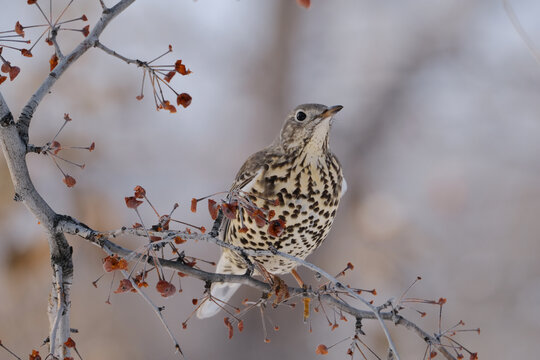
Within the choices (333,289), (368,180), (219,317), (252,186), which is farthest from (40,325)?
(368,180)

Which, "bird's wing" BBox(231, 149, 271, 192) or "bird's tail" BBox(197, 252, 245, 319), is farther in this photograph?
"bird's tail" BBox(197, 252, 245, 319)

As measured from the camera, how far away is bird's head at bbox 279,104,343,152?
8.64 ft

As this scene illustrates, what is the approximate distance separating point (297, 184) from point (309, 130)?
0.87 feet

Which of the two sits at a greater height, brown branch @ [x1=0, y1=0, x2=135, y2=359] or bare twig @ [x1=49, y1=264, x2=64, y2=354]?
brown branch @ [x1=0, y1=0, x2=135, y2=359]

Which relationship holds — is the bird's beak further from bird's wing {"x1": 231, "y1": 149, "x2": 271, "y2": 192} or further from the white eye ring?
bird's wing {"x1": 231, "y1": 149, "x2": 271, "y2": 192}

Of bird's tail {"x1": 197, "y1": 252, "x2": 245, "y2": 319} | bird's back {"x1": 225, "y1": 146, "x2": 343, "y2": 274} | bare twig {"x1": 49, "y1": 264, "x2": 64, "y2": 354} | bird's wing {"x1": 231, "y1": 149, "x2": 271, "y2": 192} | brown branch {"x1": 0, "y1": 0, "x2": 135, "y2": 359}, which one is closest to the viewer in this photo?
bare twig {"x1": 49, "y1": 264, "x2": 64, "y2": 354}

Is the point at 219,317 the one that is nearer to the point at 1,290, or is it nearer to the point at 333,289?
the point at 1,290

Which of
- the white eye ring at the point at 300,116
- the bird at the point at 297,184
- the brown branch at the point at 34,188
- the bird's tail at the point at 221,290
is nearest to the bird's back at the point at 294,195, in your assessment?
the bird at the point at 297,184

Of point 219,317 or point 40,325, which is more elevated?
point 219,317

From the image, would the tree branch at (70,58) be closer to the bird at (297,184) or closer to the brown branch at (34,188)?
the brown branch at (34,188)

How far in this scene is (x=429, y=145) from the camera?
23.9ft

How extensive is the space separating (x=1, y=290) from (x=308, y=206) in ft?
10.4

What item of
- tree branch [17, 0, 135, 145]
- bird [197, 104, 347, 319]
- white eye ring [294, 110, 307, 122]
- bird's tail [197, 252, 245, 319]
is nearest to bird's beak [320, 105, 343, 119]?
bird [197, 104, 347, 319]

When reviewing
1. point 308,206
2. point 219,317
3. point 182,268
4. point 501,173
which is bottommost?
point 182,268
